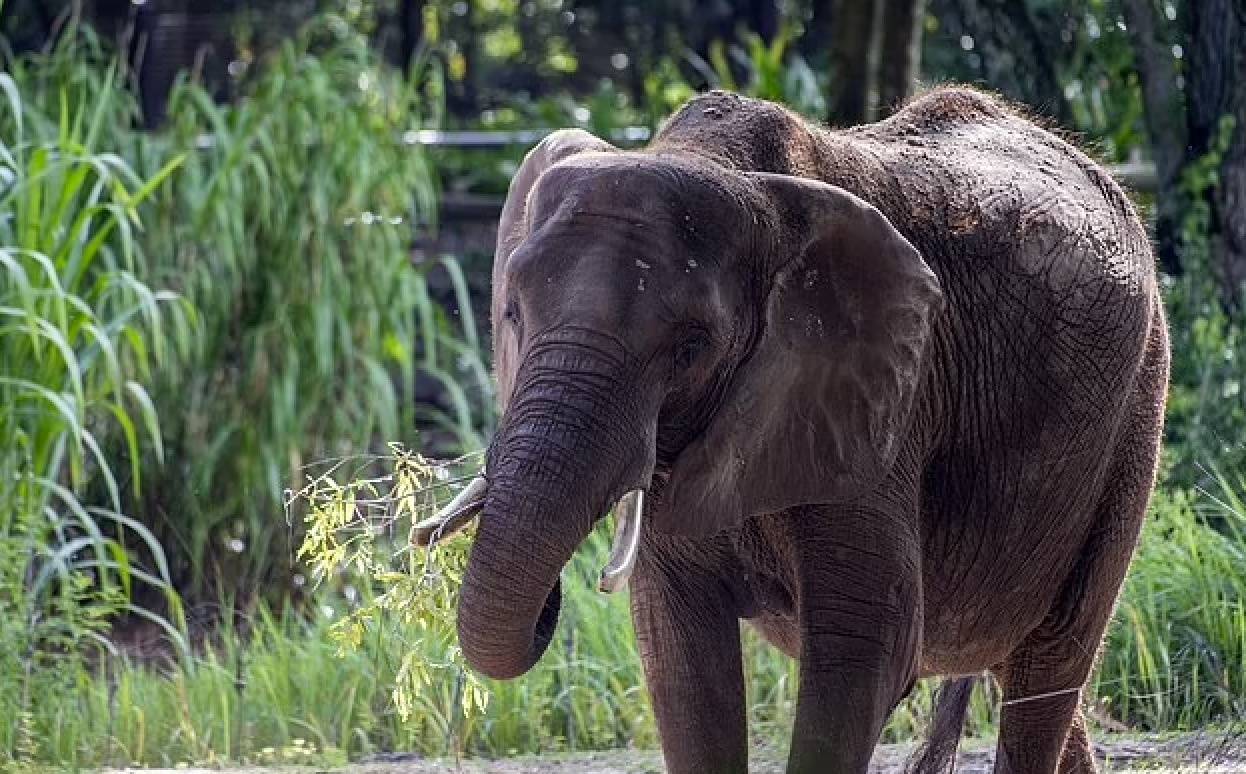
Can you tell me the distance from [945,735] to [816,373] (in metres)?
1.84

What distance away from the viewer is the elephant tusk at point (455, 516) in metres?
3.51

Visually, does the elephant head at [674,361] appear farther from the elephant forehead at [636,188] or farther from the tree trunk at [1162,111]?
the tree trunk at [1162,111]

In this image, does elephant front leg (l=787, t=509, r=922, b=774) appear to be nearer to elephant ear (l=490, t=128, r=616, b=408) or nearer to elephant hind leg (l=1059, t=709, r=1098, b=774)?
elephant ear (l=490, t=128, r=616, b=408)

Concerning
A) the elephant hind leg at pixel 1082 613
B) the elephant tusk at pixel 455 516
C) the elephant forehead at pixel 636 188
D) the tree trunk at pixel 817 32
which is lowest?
the elephant hind leg at pixel 1082 613

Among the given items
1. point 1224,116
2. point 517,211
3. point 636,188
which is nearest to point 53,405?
point 517,211

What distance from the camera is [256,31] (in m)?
17.4

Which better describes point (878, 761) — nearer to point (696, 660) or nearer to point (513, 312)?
point (696, 660)

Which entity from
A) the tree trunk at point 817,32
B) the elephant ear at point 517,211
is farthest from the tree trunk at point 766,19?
the elephant ear at point 517,211

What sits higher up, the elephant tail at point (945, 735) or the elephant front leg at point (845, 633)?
the elephant front leg at point (845, 633)

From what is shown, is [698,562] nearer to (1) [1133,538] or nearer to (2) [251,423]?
(1) [1133,538]

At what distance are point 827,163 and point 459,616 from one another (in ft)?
4.05

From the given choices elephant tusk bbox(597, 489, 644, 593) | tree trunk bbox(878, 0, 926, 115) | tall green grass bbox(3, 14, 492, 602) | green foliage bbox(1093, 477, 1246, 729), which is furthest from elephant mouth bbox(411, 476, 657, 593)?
tree trunk bbox(878, 0, 926, 115)

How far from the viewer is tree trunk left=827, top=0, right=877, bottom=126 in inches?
372

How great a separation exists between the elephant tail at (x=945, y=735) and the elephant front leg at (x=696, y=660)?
1279mm
